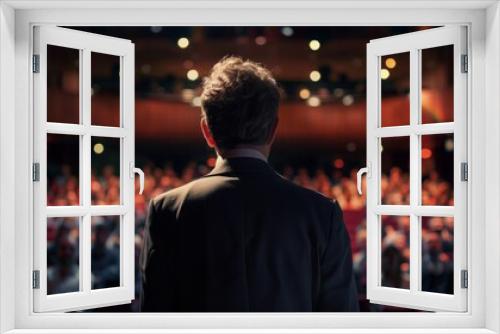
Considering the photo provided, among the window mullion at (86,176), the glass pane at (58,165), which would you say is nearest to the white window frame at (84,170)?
the window mullion at (86,176)

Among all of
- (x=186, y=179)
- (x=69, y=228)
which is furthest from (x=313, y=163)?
(x=69, y=228)

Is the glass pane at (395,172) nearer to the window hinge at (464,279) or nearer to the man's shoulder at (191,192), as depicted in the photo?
the window hinge at (464,279)

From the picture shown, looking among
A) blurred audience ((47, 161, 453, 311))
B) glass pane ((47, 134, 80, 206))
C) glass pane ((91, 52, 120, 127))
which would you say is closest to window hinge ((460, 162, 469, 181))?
blurred audience ((47, 161, 453, 311))

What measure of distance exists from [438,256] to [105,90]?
344 cm

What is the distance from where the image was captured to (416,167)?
283 centimetres

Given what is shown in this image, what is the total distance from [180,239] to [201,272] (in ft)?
0.55

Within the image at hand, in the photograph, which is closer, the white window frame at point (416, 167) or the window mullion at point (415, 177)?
the white window frame at point (416, 167)

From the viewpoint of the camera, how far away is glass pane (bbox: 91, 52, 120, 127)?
20.0 ft

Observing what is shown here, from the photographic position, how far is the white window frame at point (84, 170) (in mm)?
2604

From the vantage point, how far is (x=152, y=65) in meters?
5.95

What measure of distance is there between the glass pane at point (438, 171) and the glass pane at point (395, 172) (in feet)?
0.68

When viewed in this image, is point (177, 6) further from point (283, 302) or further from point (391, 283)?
point (391, 283)

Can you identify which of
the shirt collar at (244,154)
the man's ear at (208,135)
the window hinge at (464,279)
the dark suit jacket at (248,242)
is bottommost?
the window hinge at (464,279)

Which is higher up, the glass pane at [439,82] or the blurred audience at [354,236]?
the glass pane at [439,82]
